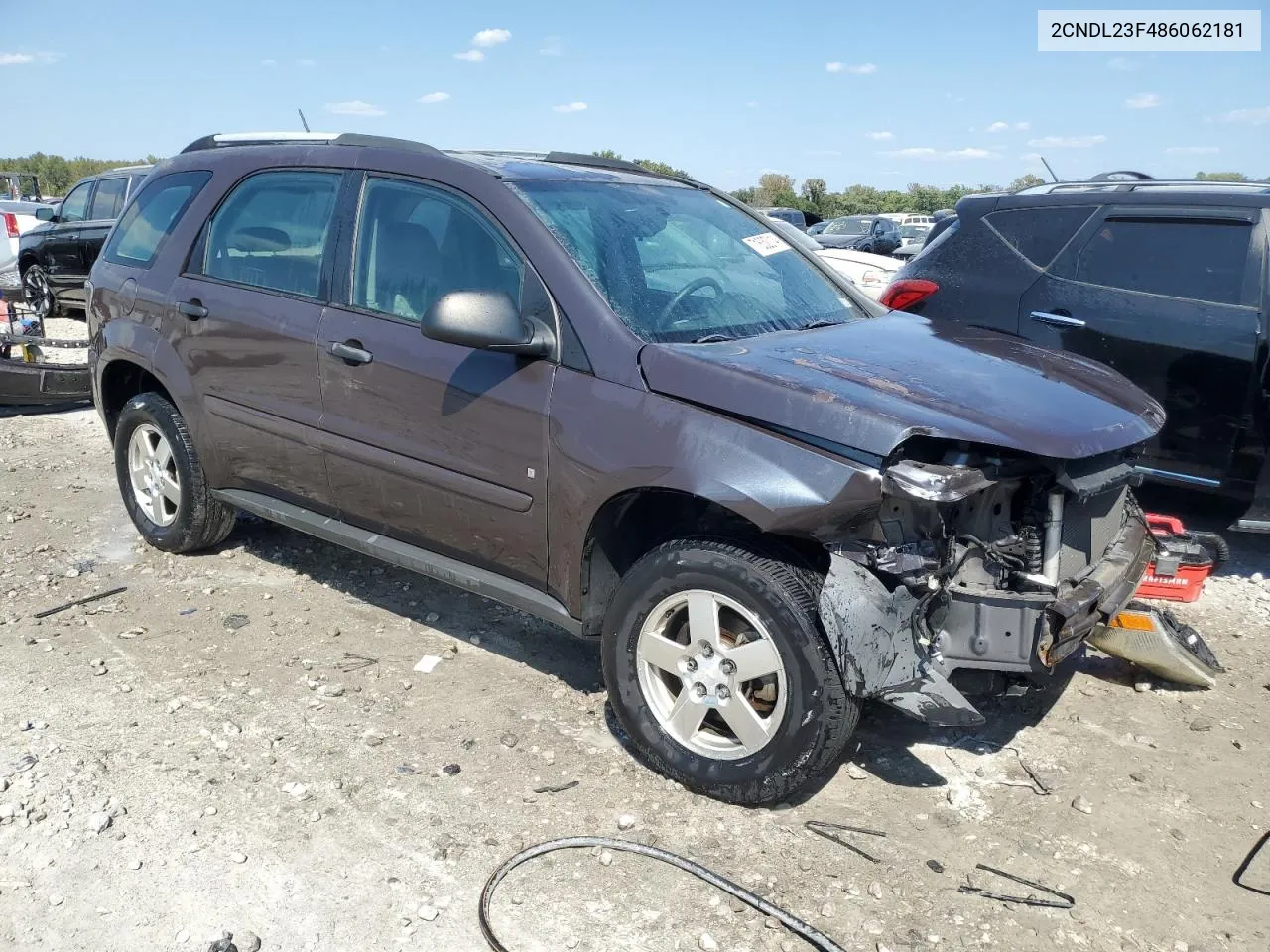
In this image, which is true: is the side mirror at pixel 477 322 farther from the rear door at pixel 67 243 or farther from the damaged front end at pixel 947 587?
the rear door at pixel 67 243

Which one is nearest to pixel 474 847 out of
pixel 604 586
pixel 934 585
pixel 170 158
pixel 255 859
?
pixel 255 859

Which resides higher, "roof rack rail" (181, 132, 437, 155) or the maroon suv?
"roof rack rail" (181, 132, 437, 155)

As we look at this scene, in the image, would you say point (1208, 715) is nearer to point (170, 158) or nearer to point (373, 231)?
point (373, 231)

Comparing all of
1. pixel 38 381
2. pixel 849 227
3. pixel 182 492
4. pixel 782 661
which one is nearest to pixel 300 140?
pixel 182 492

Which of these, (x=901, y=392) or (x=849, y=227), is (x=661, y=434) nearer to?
(x=901, y=392)

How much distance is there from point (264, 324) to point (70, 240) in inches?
405

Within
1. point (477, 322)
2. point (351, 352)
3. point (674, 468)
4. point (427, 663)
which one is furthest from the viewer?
point (427, 663)

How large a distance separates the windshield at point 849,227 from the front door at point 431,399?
2651 cm

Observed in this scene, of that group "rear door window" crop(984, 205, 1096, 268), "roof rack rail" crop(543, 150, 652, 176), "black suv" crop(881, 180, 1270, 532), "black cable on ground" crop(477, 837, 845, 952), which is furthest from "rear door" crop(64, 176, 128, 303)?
"black cable on ground" crop(477, 837, 845, 952)

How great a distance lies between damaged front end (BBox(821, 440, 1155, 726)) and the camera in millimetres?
2871

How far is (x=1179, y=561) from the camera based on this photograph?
3.99 metres

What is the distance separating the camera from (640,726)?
Answer: 3.36m

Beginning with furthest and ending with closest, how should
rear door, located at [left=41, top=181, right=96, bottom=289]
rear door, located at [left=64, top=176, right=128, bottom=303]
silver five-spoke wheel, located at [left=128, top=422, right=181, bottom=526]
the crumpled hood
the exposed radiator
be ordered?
rear door, located at [left=41, top=181, right=96, bottom=289], rear door, located at [left=64, top=176, right=128, bottom=303], silver five-spoke wheel, located at [left=128, top=422, right=181, bottom=526], the exposed radiator, the crumpled hood

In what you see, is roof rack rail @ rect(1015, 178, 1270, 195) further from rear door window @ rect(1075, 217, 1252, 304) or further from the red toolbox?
the red toolbox
